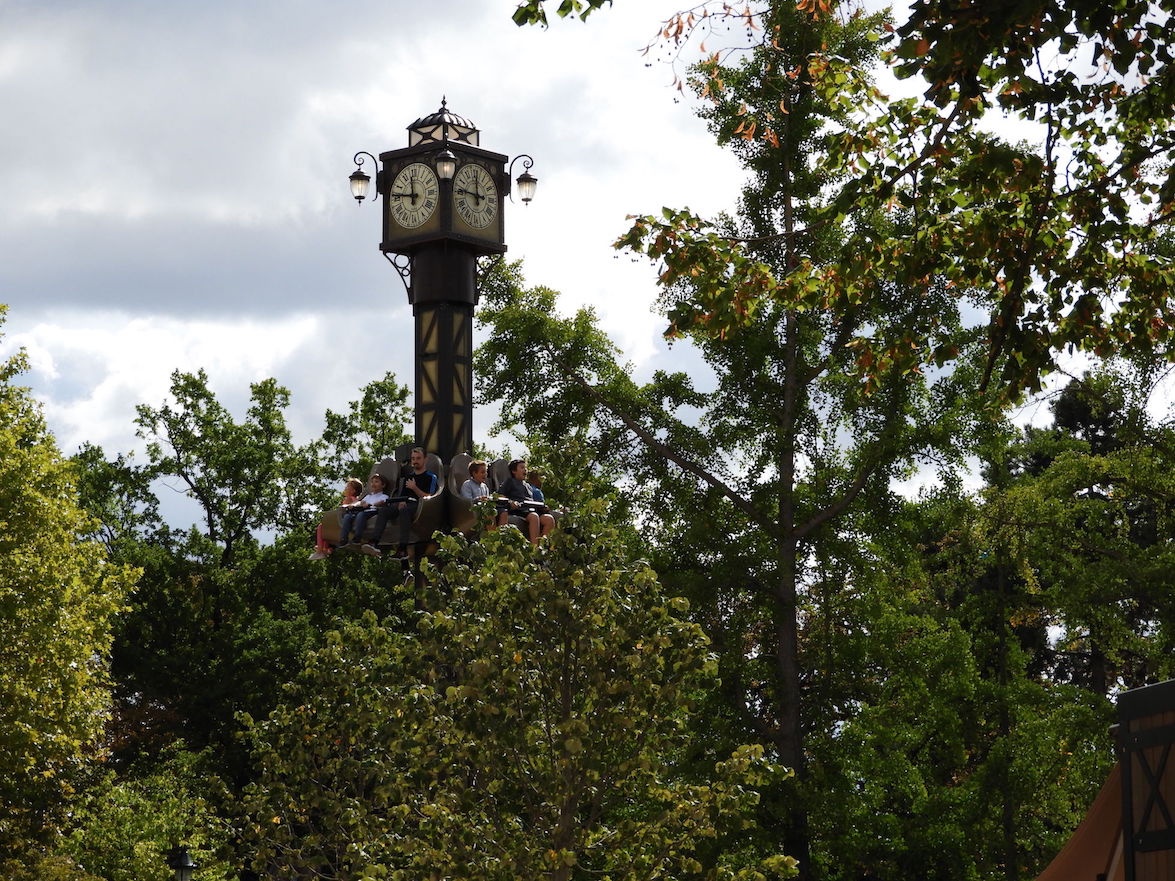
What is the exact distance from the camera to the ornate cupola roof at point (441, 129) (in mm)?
21109

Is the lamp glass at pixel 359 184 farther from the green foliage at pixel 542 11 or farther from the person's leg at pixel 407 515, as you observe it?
the green foliage at pixel 542 11

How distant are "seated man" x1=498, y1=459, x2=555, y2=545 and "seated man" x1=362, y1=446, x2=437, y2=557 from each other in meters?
0.86

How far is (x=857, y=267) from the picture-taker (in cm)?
1050

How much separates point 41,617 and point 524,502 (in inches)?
549

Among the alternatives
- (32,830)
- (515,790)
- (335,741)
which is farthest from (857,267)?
(32,830)

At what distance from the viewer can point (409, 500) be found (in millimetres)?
18578

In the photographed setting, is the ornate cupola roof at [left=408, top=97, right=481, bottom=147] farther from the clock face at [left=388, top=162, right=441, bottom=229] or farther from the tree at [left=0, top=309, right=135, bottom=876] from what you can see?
the tree at [left=0, top=309, right=135, bottom=876]

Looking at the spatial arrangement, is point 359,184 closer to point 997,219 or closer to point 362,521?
point 362,521

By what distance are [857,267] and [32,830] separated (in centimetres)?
2670

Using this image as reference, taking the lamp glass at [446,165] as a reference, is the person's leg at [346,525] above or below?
below

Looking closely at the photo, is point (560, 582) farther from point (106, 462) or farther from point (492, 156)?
point (106, 462)

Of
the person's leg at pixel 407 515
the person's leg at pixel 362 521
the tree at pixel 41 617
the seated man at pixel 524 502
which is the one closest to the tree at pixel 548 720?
the seated man at pixel 524 502

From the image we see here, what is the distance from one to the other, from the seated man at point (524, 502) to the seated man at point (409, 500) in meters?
0.86

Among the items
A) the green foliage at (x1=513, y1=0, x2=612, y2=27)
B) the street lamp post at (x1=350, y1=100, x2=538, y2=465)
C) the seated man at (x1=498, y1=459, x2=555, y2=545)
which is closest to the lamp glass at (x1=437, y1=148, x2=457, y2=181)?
the street lamp post at (x1=350, y1=100, x2=538, y2=465)
